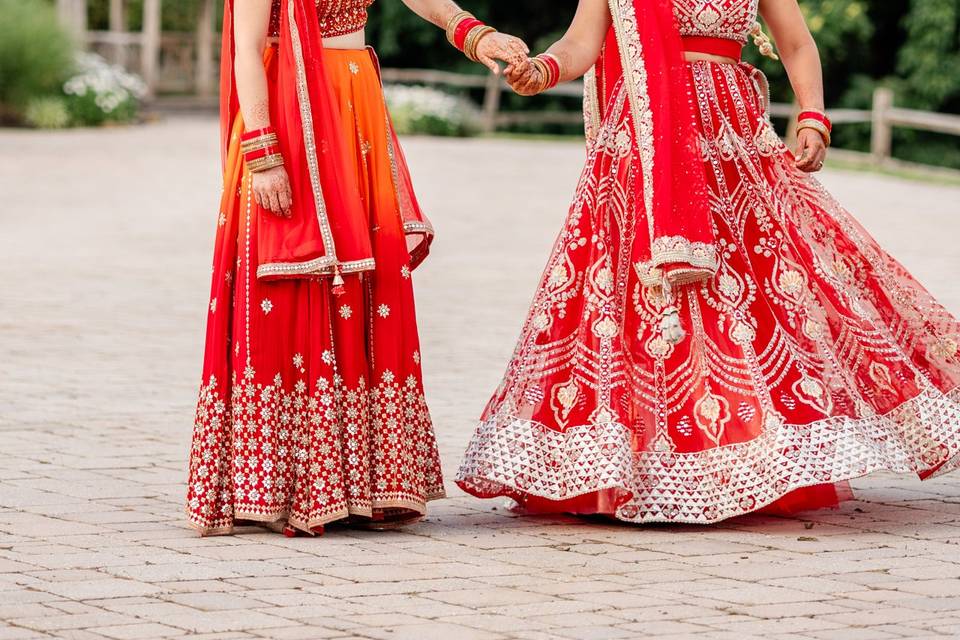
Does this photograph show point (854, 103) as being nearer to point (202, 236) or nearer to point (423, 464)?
point (202, 236)

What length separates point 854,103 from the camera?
105 feet

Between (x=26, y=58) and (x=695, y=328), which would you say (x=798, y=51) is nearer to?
(x=695, y=328)

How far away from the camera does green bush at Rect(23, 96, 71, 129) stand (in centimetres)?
2638

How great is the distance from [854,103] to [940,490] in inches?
1082

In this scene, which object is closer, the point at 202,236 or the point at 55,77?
the point at 202,236

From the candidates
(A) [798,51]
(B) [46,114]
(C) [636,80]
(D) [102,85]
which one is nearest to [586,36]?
(C) [636,80]

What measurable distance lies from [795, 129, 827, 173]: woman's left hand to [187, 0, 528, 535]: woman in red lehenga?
942mm

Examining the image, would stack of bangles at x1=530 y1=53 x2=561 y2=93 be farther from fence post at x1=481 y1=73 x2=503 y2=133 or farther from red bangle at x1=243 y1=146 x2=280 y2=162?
fence post at x1=481 y1=73 x2=503 y2=133

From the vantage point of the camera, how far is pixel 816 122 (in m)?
5.07

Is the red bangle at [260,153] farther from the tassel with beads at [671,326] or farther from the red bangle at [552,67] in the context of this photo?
the tassel with beads at [671,326]

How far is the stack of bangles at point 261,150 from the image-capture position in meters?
4.50

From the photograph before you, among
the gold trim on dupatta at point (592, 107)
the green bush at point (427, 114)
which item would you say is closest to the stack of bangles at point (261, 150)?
the gold trim on dupatta at point (592, 107)

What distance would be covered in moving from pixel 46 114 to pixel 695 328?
2296 cm

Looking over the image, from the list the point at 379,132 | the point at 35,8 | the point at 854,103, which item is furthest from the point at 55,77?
the point at 379,132
